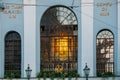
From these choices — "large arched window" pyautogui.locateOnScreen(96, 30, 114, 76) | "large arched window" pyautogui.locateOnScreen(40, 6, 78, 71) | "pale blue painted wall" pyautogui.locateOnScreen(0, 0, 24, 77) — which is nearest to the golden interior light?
"large arched window" pyautogui.locateOnScreen(40, 6, 78, 71)

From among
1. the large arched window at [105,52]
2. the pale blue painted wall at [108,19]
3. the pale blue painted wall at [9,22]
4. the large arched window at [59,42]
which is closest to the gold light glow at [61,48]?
the large arched window at [59,42]

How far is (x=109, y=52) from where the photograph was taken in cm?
3331

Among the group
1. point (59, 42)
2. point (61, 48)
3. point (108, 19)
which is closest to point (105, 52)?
point (108, 19)

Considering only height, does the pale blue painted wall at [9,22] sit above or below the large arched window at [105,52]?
above

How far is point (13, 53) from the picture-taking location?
3353cm

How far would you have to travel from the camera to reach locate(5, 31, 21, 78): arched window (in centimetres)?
3344

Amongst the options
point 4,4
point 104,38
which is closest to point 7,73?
point 4,4

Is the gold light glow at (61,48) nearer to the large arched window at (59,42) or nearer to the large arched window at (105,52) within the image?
the large arched window at (59,42)

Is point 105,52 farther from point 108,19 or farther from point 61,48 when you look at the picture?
point 61,48

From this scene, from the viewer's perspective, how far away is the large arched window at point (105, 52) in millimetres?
33219

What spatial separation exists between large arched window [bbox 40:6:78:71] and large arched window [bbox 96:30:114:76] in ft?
5.56

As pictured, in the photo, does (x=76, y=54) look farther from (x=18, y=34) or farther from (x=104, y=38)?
(x=18, y=34)

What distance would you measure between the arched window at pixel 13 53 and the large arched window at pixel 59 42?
5.65ft

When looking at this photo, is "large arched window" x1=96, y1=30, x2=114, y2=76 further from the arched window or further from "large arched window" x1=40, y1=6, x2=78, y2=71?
the arched window
